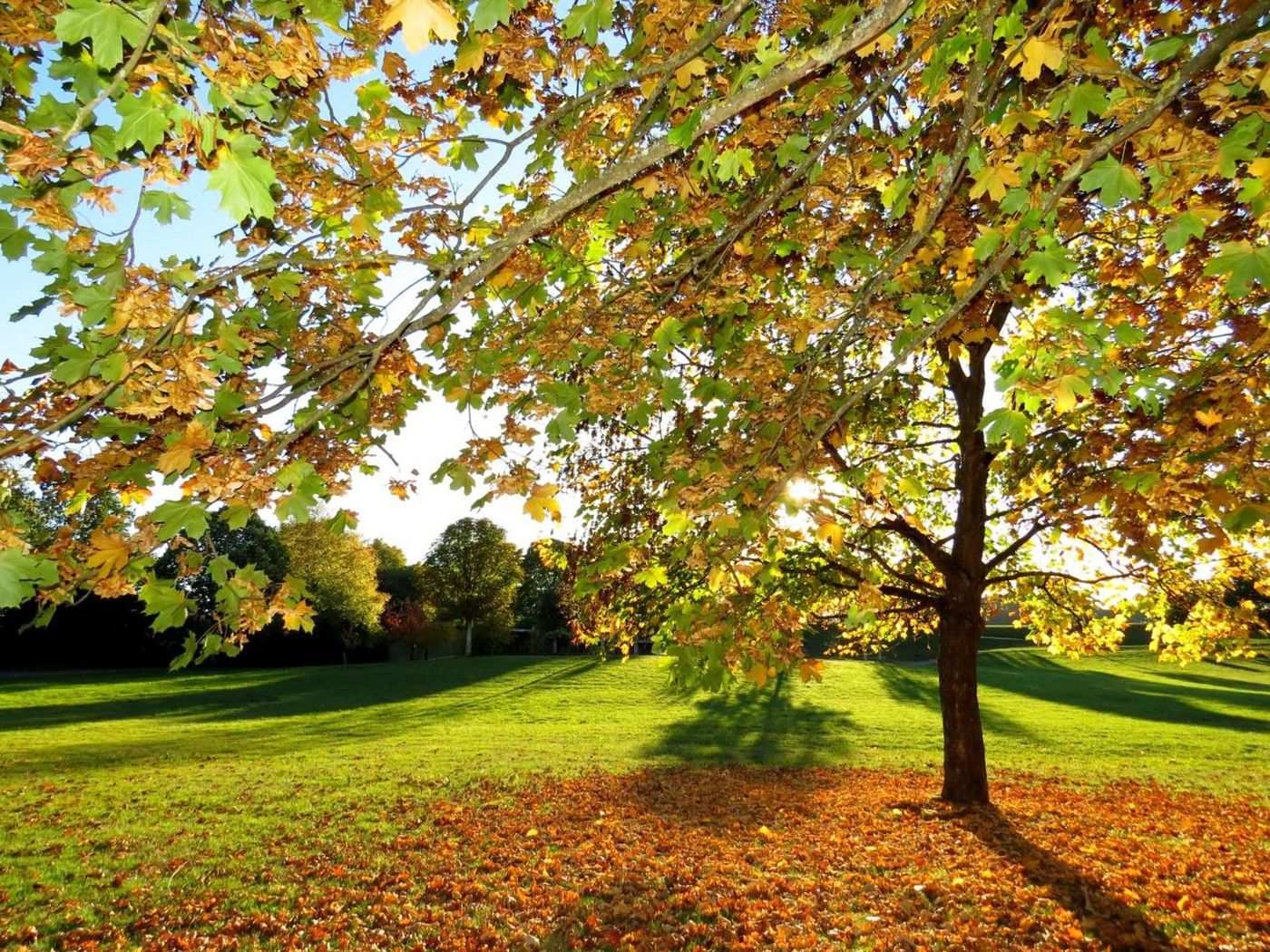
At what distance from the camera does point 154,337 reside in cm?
301

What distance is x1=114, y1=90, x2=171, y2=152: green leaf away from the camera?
7.48 ft

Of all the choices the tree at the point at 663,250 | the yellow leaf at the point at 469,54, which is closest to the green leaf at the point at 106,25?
the tree at the point at 663,250

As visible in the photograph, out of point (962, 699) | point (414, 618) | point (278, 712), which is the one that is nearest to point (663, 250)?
point (962, 699)

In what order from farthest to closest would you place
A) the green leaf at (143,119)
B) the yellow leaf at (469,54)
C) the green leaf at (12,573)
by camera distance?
the yellow leaf at (469,54), the green leaf at (12,573), the green leaf at (143,119)

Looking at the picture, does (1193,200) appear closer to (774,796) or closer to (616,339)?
(616,339)

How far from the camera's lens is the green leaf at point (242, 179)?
7.25 feet

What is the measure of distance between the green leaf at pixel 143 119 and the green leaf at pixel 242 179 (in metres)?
0.30

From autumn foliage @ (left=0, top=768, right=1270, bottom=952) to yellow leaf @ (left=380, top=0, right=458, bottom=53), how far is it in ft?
21.6

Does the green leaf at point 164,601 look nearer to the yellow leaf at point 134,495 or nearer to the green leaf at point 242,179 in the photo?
the yellow leaf at point 134,495

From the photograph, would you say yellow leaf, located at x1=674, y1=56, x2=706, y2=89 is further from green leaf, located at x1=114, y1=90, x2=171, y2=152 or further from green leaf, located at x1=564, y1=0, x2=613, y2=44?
green leaf, located at x1=114, y1=90, x2=171, y2=152

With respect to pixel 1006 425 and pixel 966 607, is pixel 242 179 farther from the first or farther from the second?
pixel 966 607

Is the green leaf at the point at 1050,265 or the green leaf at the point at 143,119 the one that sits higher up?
the green leaf at the point at 1050,265

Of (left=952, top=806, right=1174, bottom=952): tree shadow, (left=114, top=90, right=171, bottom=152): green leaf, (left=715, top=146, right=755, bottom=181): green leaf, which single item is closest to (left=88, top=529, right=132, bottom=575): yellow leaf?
(left=114, top=90, right=171, bottom=152): green leaf

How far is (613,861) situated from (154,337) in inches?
300
